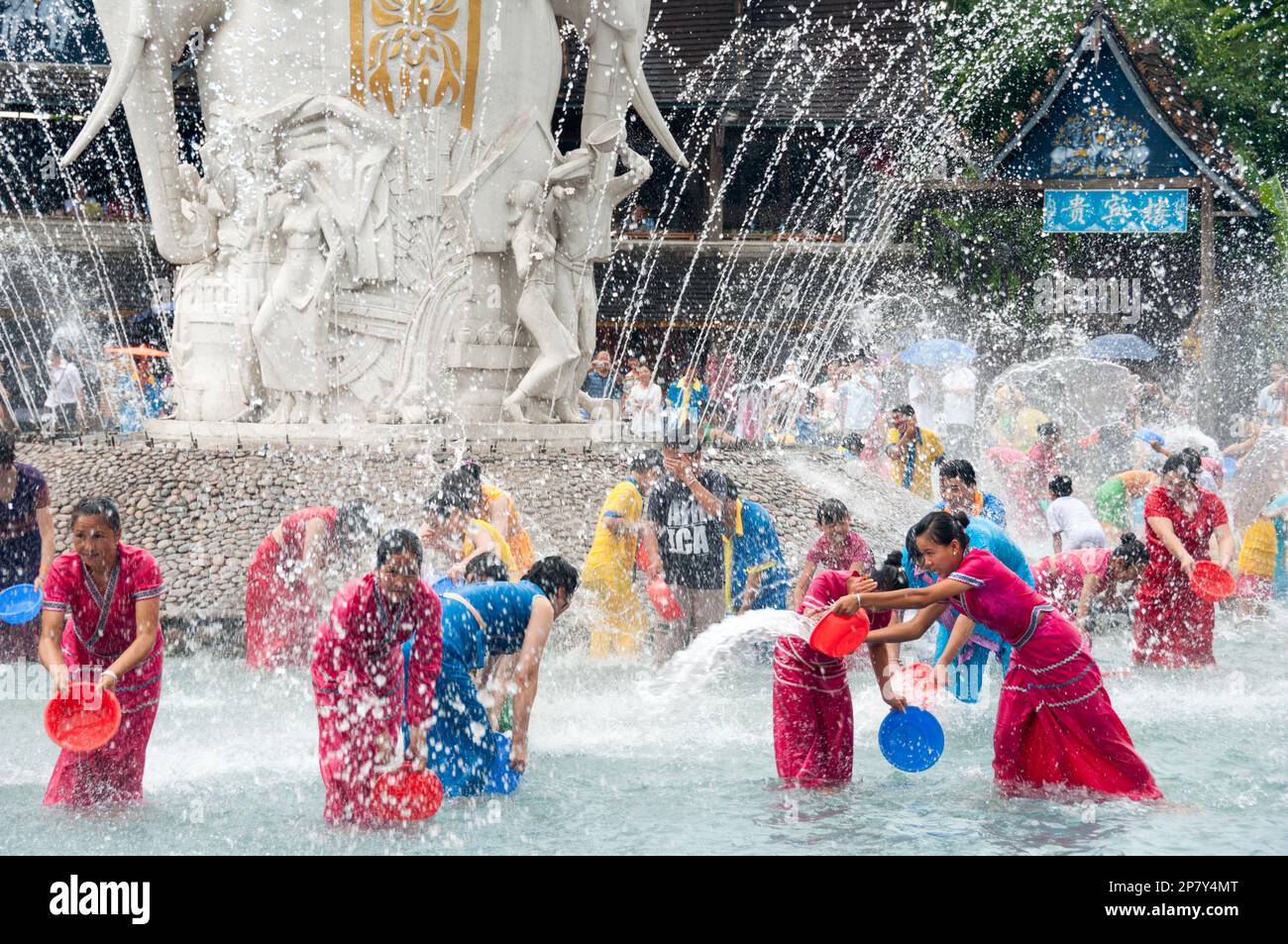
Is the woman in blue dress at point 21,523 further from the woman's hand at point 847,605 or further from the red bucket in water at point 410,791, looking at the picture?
the woman's hand at point 847,605

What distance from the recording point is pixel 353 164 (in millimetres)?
10805

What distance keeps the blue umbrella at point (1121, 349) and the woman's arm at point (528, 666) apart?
18.7m

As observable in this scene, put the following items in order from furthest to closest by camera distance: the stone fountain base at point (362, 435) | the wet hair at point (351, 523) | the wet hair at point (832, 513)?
the stone fountain base at point (362, 435), the wet hair at point (351, 523), the wet hair at point (832, 513)

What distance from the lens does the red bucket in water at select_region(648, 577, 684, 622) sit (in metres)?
8.20

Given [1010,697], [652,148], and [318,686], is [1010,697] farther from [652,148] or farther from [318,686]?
[652,148]

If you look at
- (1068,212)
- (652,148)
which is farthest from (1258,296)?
(652,148)

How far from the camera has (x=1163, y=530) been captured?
8.36m

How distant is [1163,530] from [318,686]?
16.8ft

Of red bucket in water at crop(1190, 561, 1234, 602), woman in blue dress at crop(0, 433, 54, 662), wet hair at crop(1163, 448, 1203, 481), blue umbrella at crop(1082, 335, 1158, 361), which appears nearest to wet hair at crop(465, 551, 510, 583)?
woman in blue dress at crop(0, 433, 54, 662)

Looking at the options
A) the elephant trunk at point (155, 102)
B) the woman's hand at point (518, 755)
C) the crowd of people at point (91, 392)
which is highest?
the elephant trunk at point (155, 102)

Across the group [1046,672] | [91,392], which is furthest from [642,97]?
[91,392]

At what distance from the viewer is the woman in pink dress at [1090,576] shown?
8.09m

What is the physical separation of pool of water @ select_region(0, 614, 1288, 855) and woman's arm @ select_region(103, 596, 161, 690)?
62 cm

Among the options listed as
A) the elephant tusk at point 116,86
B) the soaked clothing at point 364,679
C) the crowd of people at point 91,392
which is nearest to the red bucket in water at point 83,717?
the soaked clothing at point 364,679
